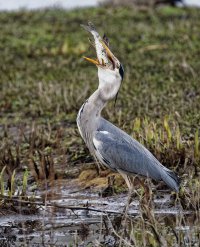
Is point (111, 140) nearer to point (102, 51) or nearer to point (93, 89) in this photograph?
point (102, 51)

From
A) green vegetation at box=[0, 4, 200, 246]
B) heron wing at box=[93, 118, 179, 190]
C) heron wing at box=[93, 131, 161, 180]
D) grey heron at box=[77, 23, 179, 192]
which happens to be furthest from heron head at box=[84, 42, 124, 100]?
green vegetation at box=[0, 4, 200, 246]

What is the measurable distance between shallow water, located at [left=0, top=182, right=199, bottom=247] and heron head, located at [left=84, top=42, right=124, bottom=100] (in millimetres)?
983

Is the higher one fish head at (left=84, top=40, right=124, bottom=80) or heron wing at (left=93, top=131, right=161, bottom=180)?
fish head at (left=84, top=40, right=124, bottom=80)

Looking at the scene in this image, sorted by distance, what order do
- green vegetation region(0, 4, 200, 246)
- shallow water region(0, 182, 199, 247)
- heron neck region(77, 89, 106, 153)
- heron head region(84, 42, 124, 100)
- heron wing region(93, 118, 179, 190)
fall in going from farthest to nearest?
green vegetation region(0, 4, 200, 246), heron head region(84, 42, 124, 100), heron neck region(77, 89, 106, 153), heron wing region(93, 118, 179, 190), shallow water region(0, 182, 199, 247)

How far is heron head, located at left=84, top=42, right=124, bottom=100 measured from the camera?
7309mm

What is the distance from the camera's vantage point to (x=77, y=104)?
40.3 ft

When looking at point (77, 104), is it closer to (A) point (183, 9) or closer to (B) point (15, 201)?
(B) point (15, 201)

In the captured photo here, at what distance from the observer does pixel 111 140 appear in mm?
7094

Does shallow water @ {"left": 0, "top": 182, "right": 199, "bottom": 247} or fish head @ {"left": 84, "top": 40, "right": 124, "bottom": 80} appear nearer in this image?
shallow water @ {"left": 0, "top": 182, "right": 199, "bottom": 247}

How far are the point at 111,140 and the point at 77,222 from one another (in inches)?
29.1

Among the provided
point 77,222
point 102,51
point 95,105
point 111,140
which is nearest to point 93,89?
point 102,51

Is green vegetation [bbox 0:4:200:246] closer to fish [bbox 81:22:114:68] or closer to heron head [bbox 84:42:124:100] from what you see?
heron head [bbox 84:42:124:100]

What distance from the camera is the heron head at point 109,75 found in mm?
7309

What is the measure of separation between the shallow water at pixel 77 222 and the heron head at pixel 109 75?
3.22 feet
